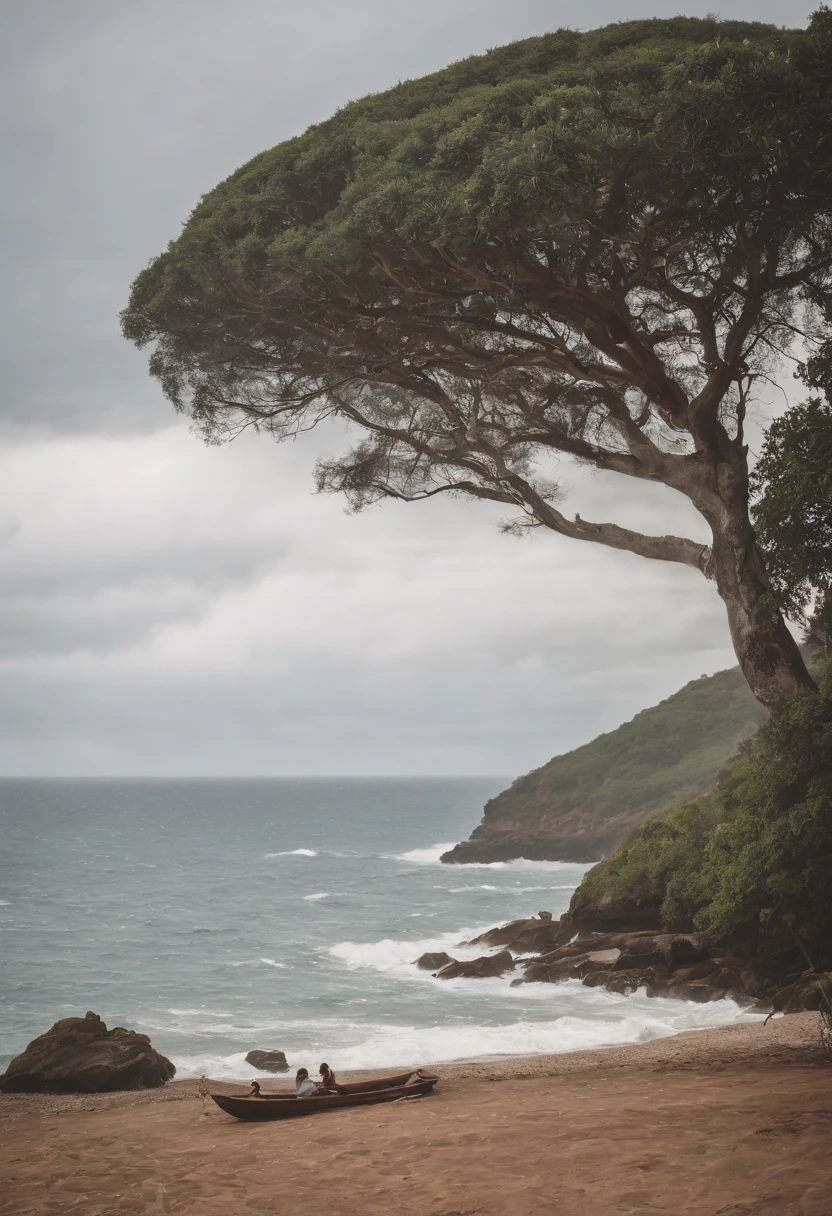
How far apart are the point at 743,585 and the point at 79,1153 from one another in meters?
9.48

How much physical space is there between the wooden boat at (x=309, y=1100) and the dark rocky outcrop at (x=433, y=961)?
15852 mm

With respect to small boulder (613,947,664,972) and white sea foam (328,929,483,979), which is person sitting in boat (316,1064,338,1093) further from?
white sea foam (328,929,483,979)

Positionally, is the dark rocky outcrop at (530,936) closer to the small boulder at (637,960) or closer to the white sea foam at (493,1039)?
the small boulder at (637,960)

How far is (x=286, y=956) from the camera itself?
29.2 metres

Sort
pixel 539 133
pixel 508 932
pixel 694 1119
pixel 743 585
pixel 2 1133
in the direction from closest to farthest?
pixel 694 1119 → pixel 539 133 → pixel 2 1133 → pixel 743 585 → pixel 508 932

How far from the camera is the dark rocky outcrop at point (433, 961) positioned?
2517cm

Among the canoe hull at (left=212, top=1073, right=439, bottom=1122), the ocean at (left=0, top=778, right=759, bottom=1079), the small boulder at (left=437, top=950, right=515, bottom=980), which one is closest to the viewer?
the canoe hull at (left=212, top=1073, right=439, bottom=1122)

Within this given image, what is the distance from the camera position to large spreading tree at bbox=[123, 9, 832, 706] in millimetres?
9641

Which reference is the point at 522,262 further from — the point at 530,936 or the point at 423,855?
the point at 423,855

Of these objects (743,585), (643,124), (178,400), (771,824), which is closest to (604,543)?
(743,585)

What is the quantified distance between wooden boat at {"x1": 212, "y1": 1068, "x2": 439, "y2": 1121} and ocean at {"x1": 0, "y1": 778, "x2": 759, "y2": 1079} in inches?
250

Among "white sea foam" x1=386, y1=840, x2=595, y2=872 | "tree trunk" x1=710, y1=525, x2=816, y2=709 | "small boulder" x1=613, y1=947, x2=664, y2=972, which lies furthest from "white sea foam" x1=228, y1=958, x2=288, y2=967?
"white sea foam" x1=386, y1=840, x2=595, y2=872

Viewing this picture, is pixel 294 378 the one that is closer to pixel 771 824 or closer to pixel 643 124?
pixel 643 124

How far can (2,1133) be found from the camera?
1025cm
